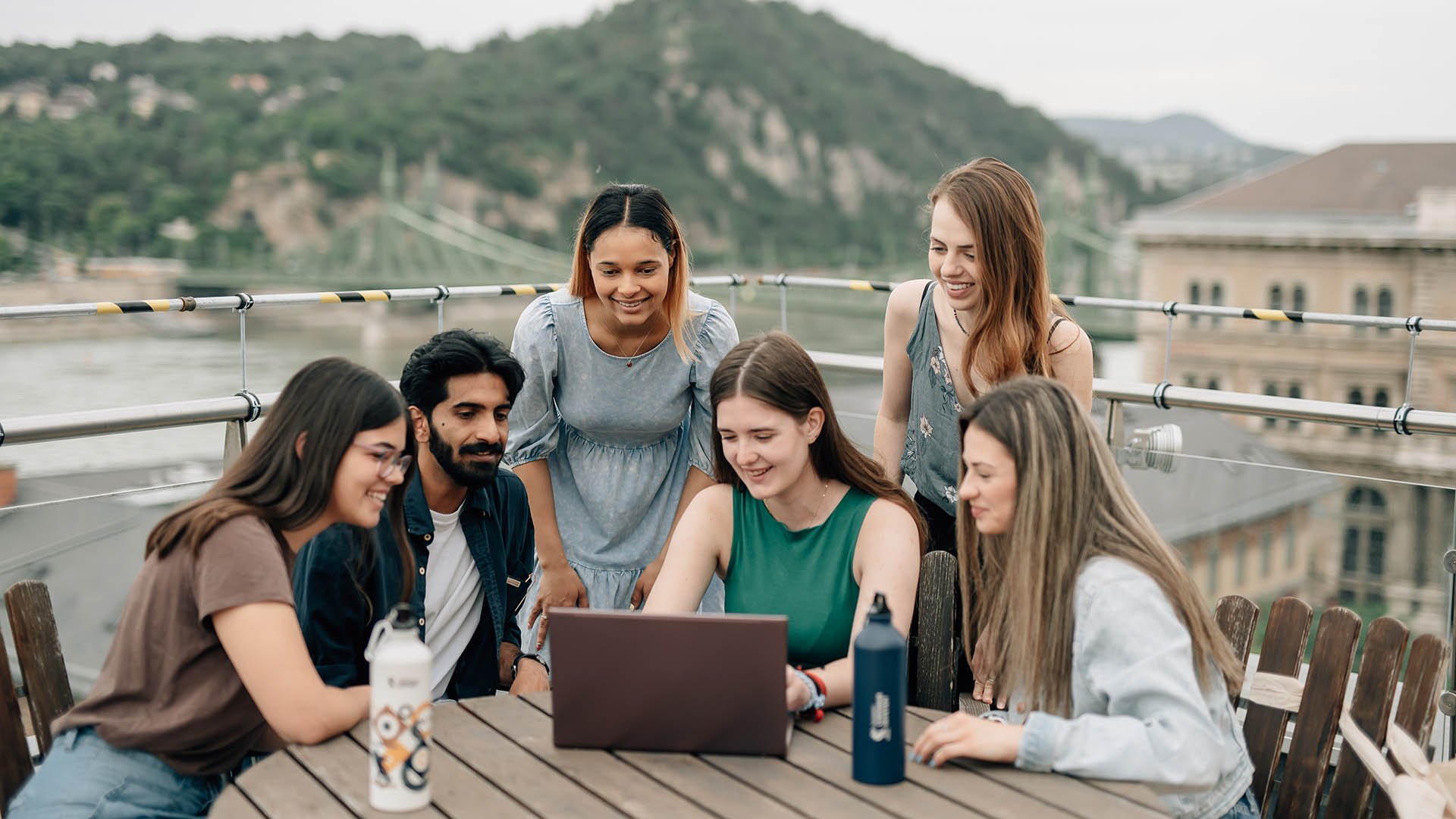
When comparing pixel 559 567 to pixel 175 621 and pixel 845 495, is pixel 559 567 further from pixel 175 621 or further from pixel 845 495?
pixel 175 621

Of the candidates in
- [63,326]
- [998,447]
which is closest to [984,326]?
[998,447]

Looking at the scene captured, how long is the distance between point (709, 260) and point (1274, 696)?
5623 cm

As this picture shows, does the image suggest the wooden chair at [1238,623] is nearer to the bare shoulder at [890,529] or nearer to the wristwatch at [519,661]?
the bare shoulder at [890,529]

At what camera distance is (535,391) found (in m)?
2.44

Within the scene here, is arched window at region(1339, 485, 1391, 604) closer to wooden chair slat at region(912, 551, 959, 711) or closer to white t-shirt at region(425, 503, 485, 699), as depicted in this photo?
wooden chair slat at region(912, 551, 959, 711)

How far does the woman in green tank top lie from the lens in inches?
74.4

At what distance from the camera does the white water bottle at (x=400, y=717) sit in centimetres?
133

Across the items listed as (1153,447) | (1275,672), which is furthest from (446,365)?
(1153,447)

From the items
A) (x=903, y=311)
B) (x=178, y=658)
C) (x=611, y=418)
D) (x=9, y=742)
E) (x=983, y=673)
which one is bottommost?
(x=9, y=742)

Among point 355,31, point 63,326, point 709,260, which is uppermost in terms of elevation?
point 355,31

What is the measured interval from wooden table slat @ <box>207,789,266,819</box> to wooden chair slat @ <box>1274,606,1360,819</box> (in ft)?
5.53

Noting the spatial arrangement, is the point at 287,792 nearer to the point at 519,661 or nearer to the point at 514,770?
the point at 514,770

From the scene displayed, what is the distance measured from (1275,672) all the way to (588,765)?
4.28 feet

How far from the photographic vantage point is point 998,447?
1.59 m
